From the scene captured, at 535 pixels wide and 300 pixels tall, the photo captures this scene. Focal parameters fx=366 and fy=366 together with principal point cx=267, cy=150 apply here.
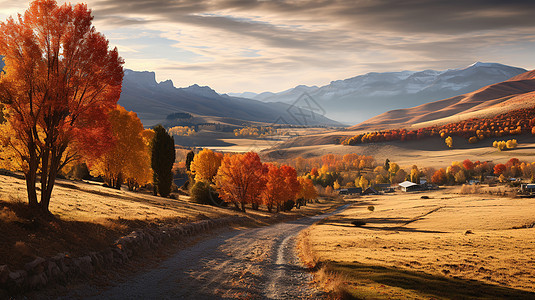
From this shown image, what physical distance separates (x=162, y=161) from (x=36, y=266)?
55.3m

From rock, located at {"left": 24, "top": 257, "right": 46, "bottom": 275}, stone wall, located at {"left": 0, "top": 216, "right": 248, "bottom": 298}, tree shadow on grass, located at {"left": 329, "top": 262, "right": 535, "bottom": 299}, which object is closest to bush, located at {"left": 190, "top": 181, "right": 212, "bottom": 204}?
stone wall, located at {"left": 0, "top": 216, "right": 248, "bottom": 298}

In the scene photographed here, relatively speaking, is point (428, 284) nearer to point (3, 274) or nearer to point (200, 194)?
point (3, 274)

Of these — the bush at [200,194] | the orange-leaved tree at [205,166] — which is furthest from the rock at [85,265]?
the orange-leaved tree at [205,166]

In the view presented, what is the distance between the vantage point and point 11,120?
22.2 metres

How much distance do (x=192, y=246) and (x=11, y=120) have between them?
16.1m

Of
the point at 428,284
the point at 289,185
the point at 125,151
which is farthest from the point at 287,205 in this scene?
the point at 428,284

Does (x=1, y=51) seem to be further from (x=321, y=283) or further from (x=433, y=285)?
(x=433, y=285)

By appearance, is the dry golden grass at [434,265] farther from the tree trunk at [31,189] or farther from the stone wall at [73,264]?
the tree trunk at [31,189]

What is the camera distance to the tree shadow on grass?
17.5m

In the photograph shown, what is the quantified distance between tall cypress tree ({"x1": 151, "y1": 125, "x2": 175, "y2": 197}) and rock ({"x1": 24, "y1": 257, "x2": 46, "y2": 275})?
54.3 m

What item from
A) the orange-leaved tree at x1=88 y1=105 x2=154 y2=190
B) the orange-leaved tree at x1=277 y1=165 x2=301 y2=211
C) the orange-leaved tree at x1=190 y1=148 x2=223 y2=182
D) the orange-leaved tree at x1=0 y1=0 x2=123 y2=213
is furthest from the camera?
the orange-leaved tree at x1=277 y1=165 x2=301 y2=211

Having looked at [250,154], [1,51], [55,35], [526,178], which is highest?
[55,35]

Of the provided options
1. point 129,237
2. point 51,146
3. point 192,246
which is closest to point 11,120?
point 51,146

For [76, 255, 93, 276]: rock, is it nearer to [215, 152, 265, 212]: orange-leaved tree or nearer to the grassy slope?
the grassy slope
